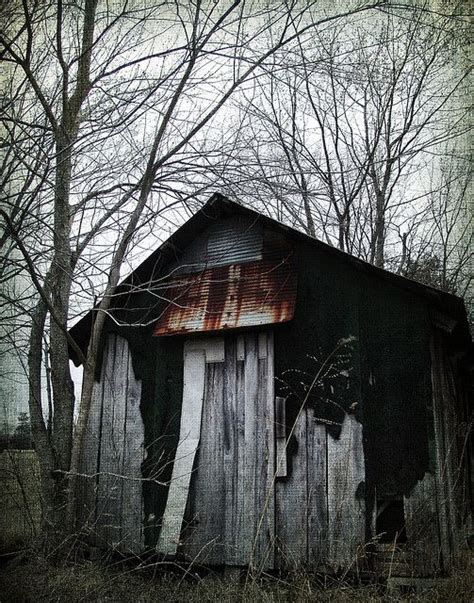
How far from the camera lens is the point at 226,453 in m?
6.96

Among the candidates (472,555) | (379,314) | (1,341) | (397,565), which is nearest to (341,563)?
(397,565)

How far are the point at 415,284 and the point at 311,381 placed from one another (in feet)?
4.75

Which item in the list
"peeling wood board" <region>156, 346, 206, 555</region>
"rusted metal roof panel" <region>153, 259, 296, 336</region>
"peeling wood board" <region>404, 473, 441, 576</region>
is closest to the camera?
"peeling wood board" <region>404, 473, 441, 576</region>

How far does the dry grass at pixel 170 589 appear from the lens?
16.6 ft

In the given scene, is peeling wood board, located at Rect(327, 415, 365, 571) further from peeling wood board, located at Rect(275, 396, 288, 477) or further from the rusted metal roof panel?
the rusted metal roof panel

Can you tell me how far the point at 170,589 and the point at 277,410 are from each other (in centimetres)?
200

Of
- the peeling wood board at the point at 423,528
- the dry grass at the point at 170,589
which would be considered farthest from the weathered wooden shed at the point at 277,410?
the dry grass at the point at 170,589

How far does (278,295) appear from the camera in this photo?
A: 696 centimetres

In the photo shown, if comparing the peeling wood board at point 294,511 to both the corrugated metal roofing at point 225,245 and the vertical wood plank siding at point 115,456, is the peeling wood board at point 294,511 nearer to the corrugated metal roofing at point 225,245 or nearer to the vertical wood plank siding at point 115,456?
the vertical wood plank siding at point 115,456

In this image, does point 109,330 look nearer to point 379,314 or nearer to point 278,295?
point 278,295

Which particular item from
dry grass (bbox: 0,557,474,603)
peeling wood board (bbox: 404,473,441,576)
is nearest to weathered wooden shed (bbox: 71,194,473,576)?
peeling wood board (bbox: 404,473,441,576)

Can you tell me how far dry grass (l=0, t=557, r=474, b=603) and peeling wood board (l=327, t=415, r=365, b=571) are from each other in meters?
0.32

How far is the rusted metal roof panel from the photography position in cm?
694

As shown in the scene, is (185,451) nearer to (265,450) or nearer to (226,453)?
(226,453)
